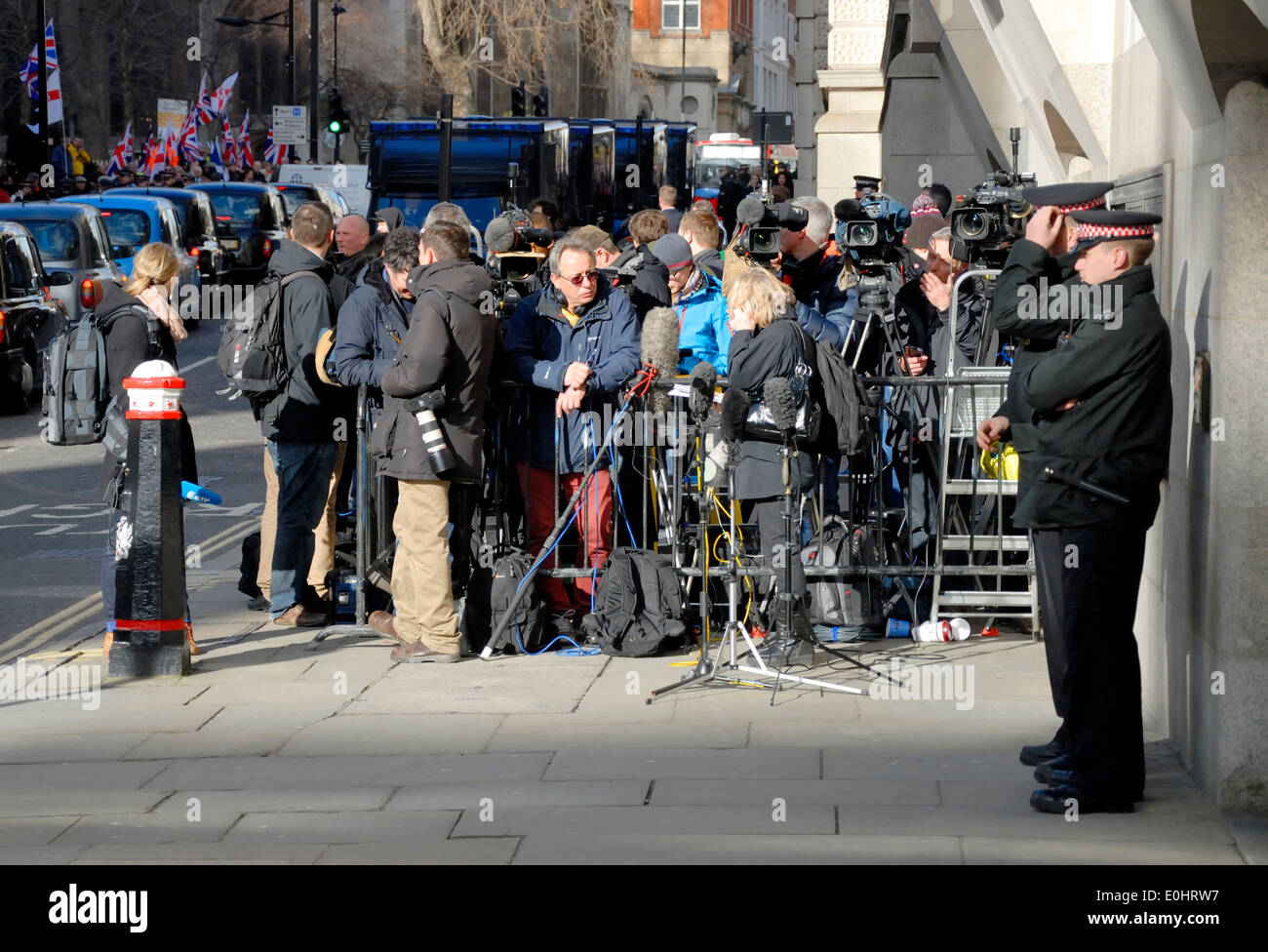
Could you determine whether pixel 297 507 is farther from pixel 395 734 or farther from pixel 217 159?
pixel 217 159

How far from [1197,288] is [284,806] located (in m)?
3.65

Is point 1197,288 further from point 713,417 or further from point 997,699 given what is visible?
point 713,417

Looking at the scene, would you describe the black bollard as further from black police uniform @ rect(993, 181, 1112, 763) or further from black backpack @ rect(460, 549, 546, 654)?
black police uniform @ rect(993, 181, 1112, 763)

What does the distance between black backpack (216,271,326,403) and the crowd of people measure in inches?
2.5

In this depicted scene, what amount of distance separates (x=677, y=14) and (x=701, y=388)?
9861cm

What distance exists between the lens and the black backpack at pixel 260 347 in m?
9.20

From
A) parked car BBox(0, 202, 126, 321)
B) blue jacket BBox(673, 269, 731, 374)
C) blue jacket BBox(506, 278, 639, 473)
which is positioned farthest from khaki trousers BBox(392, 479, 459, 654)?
parked car BBox(0, 202, 126, 321)

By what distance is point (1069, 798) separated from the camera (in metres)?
5.91

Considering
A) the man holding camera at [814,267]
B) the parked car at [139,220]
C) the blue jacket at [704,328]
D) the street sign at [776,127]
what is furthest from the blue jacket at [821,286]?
the street sign at [776,127]

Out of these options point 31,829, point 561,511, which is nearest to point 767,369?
point 561,511

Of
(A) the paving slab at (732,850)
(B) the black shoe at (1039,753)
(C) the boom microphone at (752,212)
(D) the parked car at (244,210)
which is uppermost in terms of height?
(D) the parked car at (244,210)

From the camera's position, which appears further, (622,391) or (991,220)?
(622,391)

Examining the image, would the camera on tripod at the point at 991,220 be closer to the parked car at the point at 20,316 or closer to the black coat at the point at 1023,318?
the black coat at the point at 1023,318

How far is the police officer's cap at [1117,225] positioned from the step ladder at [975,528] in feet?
8.78
